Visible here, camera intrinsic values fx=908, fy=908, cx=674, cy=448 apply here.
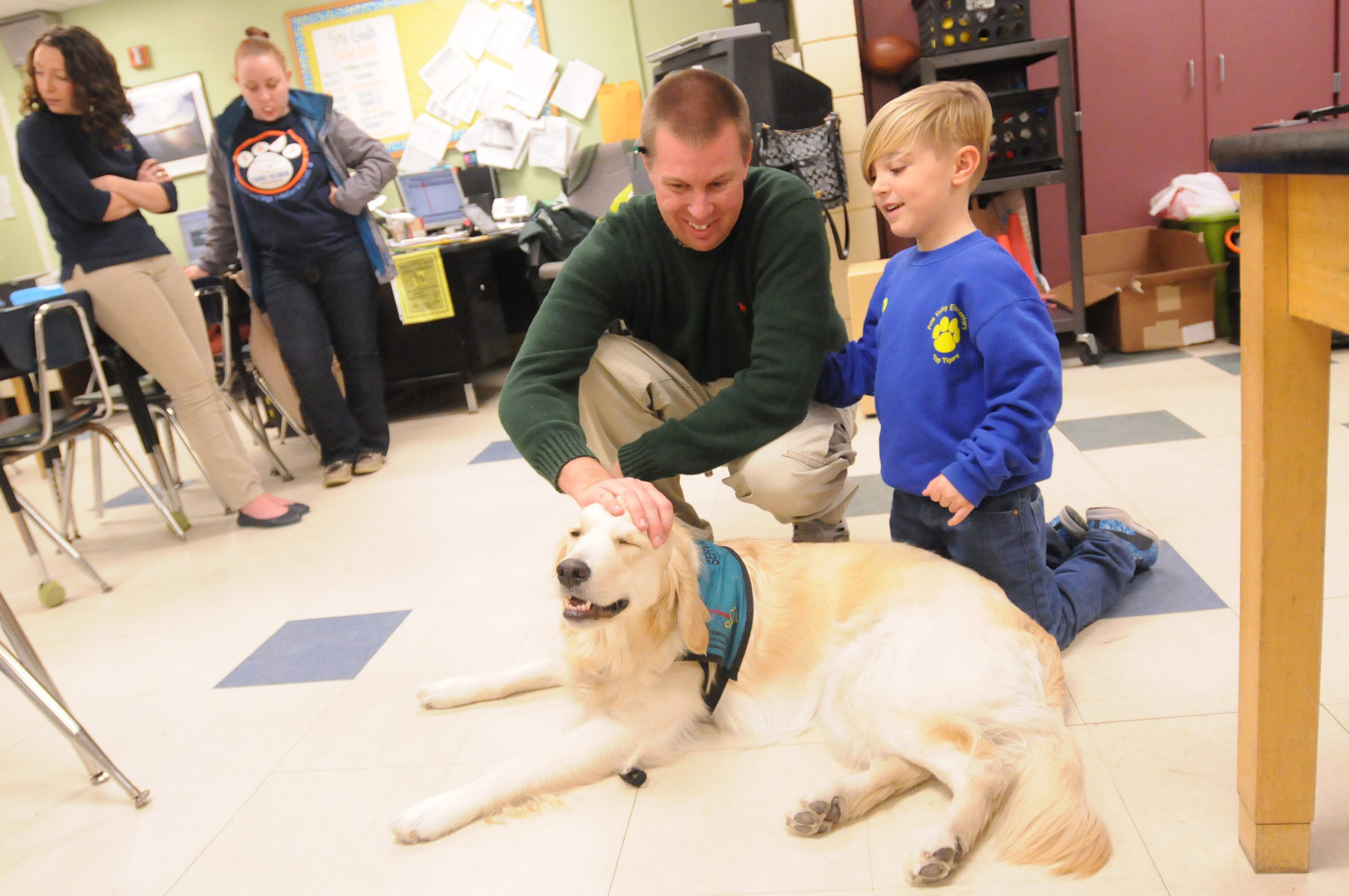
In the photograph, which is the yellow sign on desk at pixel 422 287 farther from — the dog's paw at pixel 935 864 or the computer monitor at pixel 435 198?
the dog's paw at pixel 935 864

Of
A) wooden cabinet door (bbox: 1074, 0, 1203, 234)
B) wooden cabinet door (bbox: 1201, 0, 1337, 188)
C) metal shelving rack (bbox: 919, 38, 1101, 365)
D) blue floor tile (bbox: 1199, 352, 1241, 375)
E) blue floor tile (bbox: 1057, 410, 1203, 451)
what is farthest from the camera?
wooden cabinet door (bbox: 1074, 0, 1203, 234)

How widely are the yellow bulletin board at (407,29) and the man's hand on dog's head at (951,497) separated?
5.17 meters

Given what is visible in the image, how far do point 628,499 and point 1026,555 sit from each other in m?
0.70

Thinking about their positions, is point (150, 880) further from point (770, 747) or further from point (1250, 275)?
point (1250, 275)

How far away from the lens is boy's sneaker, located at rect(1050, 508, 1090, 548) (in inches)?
74.1

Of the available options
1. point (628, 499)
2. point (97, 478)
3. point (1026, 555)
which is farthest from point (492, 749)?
point (97, 478)

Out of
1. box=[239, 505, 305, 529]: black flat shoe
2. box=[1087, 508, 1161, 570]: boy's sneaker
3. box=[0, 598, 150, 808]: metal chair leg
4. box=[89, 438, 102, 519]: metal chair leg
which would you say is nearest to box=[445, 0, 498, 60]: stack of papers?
box=[89, 438, 102, 519]: metal chair leg

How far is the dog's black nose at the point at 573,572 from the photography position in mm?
1294

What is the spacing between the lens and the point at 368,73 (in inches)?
233

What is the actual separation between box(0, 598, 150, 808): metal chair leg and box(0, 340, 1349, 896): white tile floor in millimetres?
46

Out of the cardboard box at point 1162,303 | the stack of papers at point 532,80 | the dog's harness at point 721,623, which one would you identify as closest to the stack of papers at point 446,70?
the stack of papers at point 532,80

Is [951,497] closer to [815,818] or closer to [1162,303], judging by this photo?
[815,818]

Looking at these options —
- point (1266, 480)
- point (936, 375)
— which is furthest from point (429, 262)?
point (1266, 480)

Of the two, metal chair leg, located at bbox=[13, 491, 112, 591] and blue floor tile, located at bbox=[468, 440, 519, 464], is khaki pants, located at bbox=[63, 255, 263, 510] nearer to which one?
metal chair leg, located at bbox=[13, 491, 112, 591]
